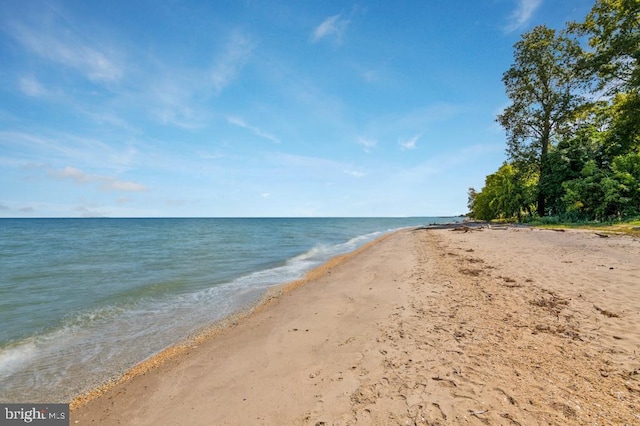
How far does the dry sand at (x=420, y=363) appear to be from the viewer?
3.72m

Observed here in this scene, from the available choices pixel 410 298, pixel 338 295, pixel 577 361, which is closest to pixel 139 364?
pixel 338 295

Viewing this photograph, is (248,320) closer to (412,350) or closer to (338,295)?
(338,295)

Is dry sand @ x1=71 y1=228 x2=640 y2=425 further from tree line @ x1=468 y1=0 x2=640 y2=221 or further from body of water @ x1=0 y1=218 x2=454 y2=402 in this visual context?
tree line @ x1=468 y1=0 x2=640 y2=221

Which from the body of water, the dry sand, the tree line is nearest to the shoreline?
the dry sand

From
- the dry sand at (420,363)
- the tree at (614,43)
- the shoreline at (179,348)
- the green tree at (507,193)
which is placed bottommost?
the shoreline at (179,348)

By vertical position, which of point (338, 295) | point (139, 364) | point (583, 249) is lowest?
point (139, 364)

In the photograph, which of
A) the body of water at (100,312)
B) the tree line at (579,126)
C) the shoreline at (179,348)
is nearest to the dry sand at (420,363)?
the shoreline at (179,348)

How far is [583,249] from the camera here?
47.1ft

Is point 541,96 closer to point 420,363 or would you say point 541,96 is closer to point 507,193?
point 507,193

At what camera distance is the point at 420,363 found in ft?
15.8

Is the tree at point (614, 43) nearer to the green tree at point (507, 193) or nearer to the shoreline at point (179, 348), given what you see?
the green tree at point (507, 193)

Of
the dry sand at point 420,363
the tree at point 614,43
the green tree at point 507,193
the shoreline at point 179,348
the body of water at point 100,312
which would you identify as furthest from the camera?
the green tree at point 507,193

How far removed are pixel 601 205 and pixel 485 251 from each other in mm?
21087

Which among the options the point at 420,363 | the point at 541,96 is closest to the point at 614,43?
the point at 541,96
